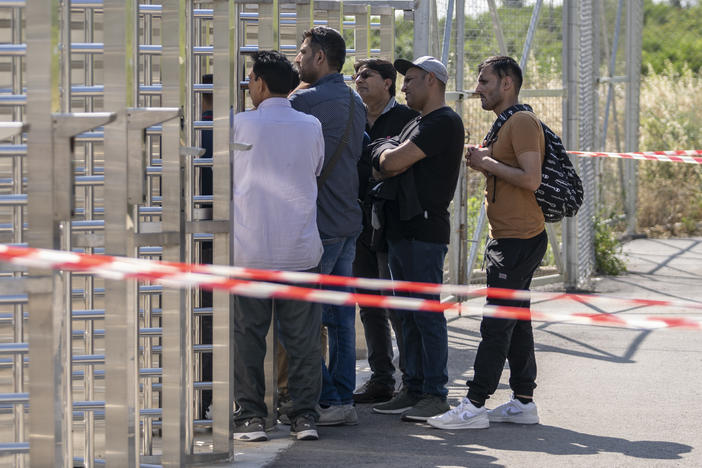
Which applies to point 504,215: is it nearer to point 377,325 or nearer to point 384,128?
point 384,128

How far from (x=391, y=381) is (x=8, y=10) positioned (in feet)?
11.7

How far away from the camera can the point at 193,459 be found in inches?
220

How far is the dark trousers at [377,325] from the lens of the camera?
7.29 m

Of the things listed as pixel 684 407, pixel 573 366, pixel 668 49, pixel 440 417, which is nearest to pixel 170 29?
pixel 440 417

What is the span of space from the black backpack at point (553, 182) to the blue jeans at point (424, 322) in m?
0.67

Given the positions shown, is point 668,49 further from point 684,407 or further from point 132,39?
point 132,39

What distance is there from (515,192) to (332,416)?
1663 millimetres

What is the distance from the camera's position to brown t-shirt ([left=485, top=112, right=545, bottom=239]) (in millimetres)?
6289

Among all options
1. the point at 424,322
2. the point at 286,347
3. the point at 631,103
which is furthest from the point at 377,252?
the point at 631,103

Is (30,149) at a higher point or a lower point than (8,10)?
lower

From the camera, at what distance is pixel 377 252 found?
7121mm

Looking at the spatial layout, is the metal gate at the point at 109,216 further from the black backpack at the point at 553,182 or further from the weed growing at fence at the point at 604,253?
the weed growing at fence at the point at 604,253

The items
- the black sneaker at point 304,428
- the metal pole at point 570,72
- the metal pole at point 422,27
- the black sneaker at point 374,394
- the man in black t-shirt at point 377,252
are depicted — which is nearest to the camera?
the black sneaker at point 304,428

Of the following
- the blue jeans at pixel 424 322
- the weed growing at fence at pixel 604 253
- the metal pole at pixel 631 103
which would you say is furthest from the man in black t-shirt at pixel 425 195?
the metal pole at pixel 631 103
